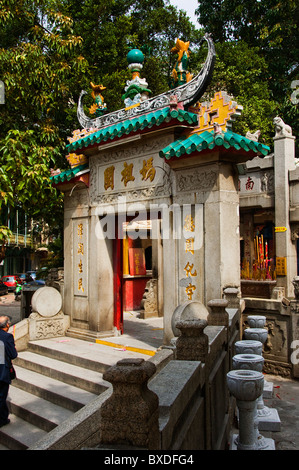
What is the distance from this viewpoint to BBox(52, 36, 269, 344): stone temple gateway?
6.63m

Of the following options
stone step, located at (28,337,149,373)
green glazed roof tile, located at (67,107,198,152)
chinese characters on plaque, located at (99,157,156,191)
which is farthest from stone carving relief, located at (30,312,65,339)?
green glazed roof tile, located at (67,107,198,152)

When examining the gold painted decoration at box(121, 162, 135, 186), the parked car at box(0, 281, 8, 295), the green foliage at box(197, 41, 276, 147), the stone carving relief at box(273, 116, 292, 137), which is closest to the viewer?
the gold painted decoration at box(121, 162, 135, 186)

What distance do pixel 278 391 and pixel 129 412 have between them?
23.0ft

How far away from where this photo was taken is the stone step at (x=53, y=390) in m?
5.77

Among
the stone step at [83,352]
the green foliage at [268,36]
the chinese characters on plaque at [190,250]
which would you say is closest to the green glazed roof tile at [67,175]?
the chinese characters on plaque at [190,250]

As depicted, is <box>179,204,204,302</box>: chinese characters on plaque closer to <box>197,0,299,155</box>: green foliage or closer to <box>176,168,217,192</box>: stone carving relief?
<box>176,168,217,192</box>: stone carving relief

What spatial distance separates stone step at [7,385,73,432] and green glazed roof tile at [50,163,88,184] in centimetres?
451

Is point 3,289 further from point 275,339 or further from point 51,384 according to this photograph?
point 51,384

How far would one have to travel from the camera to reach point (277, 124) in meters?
13.7

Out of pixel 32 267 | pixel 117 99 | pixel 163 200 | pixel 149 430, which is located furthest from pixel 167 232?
pixel 32 267

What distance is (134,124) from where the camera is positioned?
24.7ft

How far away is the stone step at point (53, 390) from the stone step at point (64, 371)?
7cm

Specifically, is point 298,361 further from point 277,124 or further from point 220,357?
point 277,124

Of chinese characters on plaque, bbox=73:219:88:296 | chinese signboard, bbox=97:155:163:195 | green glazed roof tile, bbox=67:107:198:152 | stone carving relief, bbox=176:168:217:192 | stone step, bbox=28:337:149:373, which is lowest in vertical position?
stone step, bbox=28:337:149:373
